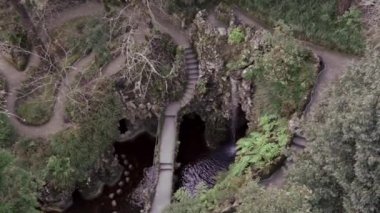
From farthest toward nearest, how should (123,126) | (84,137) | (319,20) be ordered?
1. (123,126)
2. (84,137)
3. (319,20)

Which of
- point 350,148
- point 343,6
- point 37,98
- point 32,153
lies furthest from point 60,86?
point 350,148

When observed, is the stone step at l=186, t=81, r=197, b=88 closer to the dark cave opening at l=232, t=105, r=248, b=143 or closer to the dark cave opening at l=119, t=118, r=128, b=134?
the dark cave opening at l=232, t=105, r=248, b=143

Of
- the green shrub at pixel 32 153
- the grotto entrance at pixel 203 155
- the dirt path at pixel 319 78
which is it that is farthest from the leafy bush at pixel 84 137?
the dirt path at pixel 319 78

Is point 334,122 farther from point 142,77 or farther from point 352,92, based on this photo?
point 142,77

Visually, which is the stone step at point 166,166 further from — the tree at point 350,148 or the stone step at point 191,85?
the tree at point 350,148

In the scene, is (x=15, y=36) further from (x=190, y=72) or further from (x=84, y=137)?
(x=190, y=72)

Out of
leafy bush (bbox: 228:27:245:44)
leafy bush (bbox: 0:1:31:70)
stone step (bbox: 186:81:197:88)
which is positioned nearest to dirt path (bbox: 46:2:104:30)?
leafy bush (bbox: 0:1:31:70)
